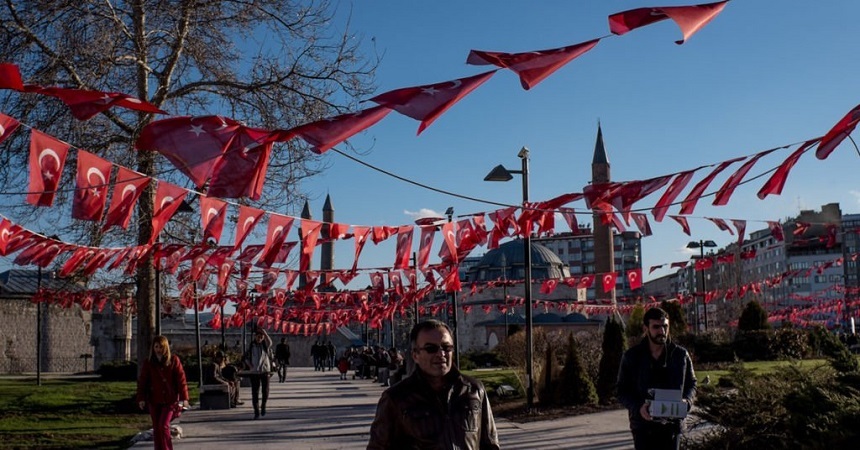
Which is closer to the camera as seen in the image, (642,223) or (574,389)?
(642,223)

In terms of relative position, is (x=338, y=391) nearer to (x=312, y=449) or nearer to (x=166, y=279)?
(x=166, y=279)

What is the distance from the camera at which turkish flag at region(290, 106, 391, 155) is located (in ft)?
22.0

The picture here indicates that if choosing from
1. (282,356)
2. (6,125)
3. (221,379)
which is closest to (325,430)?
(221,379)

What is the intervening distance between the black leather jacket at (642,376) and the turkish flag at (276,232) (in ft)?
21.4

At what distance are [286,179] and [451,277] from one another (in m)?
4.28

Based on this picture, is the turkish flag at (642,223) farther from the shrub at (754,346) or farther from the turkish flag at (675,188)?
the shrub at (754,346)

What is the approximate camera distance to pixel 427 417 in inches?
173

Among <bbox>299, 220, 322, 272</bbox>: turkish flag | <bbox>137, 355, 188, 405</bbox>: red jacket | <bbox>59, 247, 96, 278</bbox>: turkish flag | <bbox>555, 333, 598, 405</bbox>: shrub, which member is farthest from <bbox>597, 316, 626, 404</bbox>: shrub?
<bbox>137, 355, 188, 405</bbox>: red jacket

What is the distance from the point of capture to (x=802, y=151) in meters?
8.12

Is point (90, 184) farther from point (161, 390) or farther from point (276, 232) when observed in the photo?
point (276, 232)

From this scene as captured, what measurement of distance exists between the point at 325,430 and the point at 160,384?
5.00 meters

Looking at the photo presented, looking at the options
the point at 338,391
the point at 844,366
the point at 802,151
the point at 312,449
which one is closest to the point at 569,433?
the point at 312,449

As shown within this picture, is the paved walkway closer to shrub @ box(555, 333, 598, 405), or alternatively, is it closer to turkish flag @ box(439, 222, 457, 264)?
shrub @ box(555, 333, 598, 405)

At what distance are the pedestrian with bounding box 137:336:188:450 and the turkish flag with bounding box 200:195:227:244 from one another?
198 centimetres
